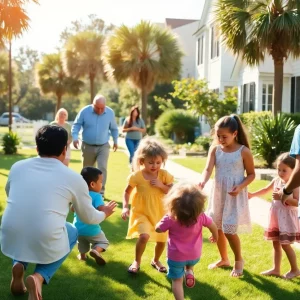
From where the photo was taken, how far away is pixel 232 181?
552cm

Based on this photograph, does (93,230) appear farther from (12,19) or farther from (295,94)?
(295,94)

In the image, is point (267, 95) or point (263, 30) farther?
point (267, 95)

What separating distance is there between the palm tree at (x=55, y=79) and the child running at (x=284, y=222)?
39.1 m

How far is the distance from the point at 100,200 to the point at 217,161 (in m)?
1.26

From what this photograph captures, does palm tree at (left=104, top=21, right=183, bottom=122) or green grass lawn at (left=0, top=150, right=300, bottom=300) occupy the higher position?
palm tree at (left=104, top=21, right=183, bottom=122)

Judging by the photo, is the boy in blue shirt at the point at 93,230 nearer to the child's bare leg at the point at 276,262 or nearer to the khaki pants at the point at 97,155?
the child's bare leg at the point at 276,262

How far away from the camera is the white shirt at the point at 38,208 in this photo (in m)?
4.09

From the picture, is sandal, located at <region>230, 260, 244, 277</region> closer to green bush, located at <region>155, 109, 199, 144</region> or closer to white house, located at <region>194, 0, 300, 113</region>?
white house, located at <region>194, 0, 300, 113</region>

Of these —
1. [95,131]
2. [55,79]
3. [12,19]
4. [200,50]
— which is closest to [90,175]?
[95,131]

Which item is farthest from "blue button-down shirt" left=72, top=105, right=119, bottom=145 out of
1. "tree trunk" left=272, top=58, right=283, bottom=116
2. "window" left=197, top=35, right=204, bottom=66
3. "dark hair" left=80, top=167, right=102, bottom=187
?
"window" left=197, top=35, right=204, bottom=66

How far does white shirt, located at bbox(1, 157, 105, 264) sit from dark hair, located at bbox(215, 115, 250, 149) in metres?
1.77

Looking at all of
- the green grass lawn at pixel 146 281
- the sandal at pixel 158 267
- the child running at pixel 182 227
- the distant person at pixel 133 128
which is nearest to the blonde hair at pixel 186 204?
the child running at pixel 182 227

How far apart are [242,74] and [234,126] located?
2086 centimetres

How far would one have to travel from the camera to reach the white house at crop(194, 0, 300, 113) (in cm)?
2225
